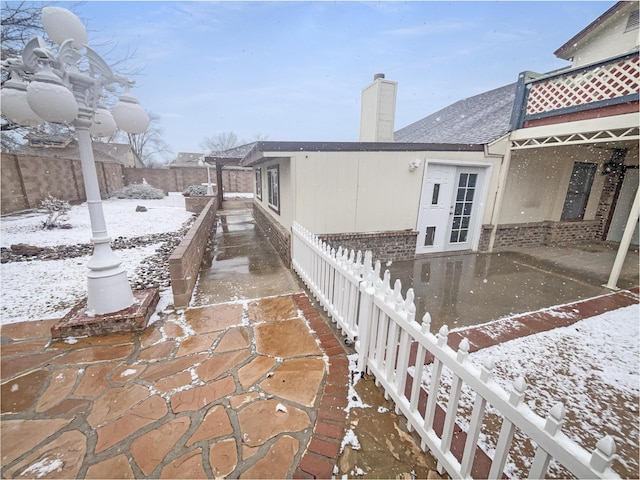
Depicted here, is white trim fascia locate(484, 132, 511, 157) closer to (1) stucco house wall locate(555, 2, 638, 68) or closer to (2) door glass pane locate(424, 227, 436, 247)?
(2) door glass pane locate(424, 227, 436, 247)

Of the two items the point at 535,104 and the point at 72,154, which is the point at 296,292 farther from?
the point at 72,154

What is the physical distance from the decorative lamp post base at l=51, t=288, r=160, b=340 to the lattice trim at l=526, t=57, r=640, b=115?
8458 millimetres

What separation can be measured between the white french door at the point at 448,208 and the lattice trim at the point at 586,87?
185 cm

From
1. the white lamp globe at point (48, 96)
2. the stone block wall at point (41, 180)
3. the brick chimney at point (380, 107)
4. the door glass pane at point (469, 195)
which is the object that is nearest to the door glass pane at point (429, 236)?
the door glass pane at point (469, 195)

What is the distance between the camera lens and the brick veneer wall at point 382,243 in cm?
559

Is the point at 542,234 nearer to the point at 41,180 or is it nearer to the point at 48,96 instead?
the point at 48,96

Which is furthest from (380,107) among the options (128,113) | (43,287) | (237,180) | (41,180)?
(237,180)

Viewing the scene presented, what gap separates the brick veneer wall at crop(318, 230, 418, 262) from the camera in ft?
18.3

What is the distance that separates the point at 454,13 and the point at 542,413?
8248 mm

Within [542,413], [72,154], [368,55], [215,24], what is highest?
[368,55]

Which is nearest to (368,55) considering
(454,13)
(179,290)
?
(454,13)

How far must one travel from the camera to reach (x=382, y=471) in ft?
5.18

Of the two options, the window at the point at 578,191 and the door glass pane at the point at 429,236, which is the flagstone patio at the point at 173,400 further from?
the window at the point at 578,191

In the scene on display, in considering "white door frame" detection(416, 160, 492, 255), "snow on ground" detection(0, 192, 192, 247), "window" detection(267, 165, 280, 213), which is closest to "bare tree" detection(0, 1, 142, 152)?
"snow on ground" detection(0, 192, 192, 247)
